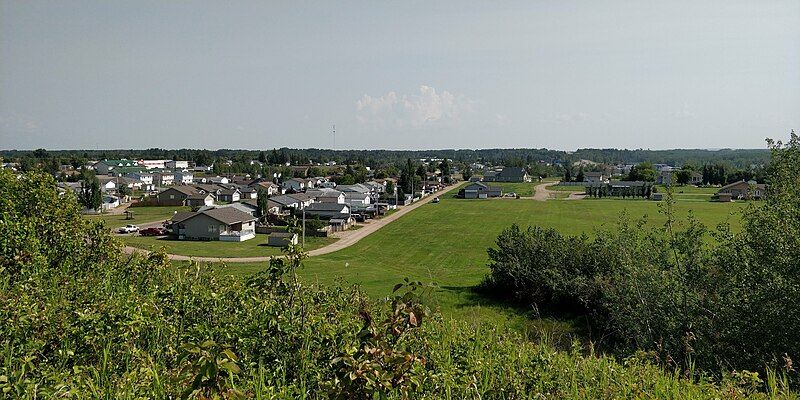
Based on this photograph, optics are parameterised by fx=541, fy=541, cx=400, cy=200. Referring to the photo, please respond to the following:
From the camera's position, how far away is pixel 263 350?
411cm

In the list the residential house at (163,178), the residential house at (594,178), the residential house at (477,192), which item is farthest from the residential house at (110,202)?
the residential house at (594,178)

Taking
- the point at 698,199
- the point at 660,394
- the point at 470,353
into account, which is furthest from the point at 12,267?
the point at 698,199

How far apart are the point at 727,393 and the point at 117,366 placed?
4469 mm

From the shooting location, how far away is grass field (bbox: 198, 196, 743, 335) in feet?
78.2

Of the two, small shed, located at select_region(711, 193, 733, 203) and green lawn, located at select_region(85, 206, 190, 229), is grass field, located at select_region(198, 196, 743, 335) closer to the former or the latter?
small shed, located at select_region(711, 193, 733, 203)

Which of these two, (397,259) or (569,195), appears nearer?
(397,259)

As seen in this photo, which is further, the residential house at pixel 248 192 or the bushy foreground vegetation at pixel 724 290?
the residential house at pixel 248 192

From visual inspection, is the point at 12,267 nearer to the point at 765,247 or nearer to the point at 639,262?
the point at 765,247

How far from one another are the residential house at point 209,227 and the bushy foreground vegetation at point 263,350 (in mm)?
40277

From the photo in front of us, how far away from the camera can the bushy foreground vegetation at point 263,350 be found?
114 inches

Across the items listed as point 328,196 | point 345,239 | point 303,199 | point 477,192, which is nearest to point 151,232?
point 345,239

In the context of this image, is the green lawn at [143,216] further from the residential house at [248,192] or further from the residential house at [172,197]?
the residential house at [248,192]

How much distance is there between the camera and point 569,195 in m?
87.1

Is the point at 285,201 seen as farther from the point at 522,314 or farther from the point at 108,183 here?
the point at 522,314
